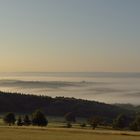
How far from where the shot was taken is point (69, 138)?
48.6 metres

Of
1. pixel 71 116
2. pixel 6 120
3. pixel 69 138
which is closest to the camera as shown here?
pixel 69 138

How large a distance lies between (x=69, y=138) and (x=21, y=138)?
5.12m

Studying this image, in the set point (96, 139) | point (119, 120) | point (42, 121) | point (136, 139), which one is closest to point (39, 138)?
point (96, 139)

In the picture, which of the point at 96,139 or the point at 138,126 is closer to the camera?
the point at 96,139

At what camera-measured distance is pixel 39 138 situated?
4803 centimetres

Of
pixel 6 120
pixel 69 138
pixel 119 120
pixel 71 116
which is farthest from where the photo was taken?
pixel 71 116

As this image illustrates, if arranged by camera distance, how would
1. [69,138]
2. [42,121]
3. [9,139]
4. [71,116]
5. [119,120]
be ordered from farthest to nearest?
[71,116] < [119,120] < [42,121] < [69,138] < [9,139]

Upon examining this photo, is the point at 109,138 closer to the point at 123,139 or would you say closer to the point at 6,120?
the point at 123,139

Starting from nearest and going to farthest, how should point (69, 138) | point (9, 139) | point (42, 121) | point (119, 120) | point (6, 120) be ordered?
point (9, 139) < point (69, 138) < point (42, 121) < point (6, 120) < point (119, 120)

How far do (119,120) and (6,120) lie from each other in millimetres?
36452

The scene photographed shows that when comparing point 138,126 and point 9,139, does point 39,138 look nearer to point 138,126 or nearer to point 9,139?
point 9,139

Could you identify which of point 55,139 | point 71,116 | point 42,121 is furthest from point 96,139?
point 71,116

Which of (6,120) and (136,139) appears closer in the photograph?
(136,139)

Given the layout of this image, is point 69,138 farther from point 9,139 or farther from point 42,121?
point 42,121
